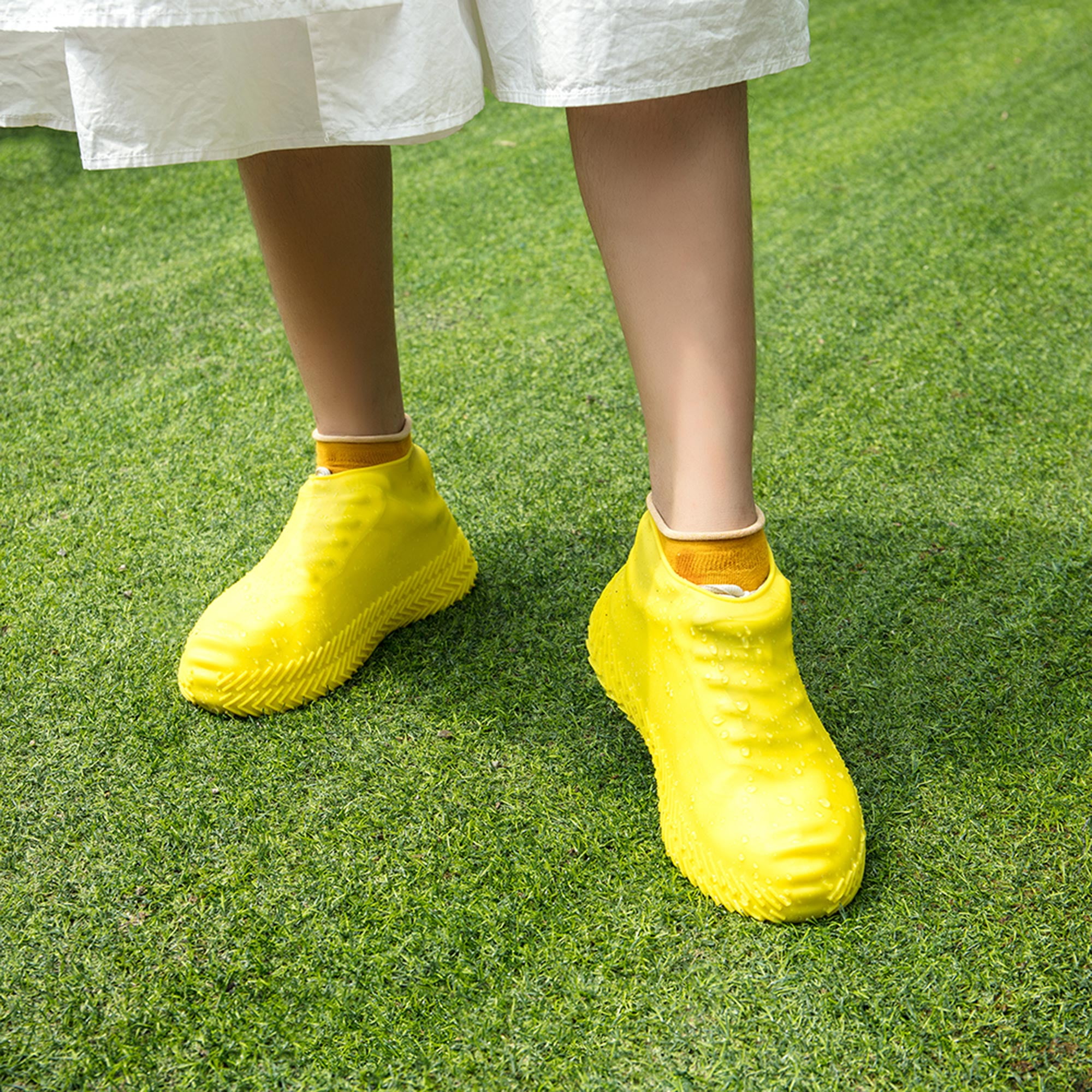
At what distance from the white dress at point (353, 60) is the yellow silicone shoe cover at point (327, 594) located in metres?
0.39

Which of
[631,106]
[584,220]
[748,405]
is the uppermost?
[631,106]

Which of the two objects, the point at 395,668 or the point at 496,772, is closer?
the point at 496,772

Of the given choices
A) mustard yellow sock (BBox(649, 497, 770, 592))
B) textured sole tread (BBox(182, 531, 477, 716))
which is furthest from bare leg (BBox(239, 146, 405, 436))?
mustard yellow sock (BBox(649, 497, 770, 592))

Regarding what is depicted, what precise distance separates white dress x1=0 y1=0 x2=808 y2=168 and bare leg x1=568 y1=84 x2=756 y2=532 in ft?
0.27

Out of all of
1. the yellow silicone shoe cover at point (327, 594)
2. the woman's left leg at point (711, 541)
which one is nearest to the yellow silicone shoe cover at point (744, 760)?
the woman's left leg at point (711, 541)

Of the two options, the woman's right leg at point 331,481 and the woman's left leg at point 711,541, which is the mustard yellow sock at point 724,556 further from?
the woman's right leg at point 331,481

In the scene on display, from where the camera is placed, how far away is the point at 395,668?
104cm

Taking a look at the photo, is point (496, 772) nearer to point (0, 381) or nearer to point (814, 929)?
point (814, 929)

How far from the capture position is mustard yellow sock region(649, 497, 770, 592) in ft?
2.68

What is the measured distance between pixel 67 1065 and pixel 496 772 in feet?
1.24

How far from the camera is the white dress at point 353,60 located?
631 mm

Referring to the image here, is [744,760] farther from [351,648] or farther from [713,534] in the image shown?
[351,648]

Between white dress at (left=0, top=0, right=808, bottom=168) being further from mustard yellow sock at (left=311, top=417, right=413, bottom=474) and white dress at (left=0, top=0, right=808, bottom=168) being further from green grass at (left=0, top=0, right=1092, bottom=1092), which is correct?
green grass at (left=0, top=0, right=1092, bottom=1092)

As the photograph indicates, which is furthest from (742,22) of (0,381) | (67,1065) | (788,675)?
(0,381)
